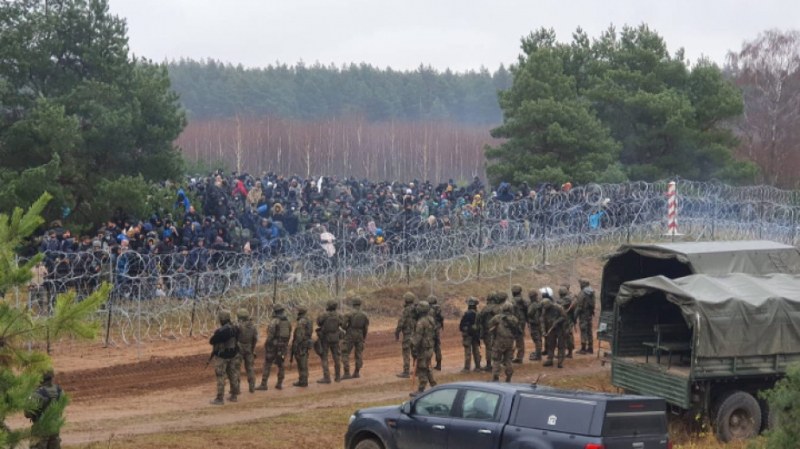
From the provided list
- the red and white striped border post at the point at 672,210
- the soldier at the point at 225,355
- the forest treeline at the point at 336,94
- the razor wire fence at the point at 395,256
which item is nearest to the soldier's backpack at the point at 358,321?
the soldier at the point at 225,355

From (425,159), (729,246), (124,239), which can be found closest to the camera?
(729,246)

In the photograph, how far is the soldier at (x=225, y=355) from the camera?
1931cm

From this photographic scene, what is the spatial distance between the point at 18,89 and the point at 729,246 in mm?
21094

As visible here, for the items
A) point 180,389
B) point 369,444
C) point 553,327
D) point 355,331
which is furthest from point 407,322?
point 369,444

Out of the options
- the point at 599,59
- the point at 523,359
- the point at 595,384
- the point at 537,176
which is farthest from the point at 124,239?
the point at 599,59

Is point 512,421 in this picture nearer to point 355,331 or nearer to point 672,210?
point 355,331

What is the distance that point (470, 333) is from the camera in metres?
22.1

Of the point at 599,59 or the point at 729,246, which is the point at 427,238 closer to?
the point at 729,246

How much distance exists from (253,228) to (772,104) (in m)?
43.9

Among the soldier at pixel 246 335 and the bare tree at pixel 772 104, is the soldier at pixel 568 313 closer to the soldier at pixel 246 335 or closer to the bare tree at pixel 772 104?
the soldier at pixel 246 335

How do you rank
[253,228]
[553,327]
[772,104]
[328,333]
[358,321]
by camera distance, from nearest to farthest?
1. [328,333]
2. [358,321]
3. [553,327]
4. [253,228]
5. [772,104]

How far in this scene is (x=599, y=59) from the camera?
4903cm

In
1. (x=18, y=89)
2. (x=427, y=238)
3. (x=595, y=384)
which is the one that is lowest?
(x=595, y=384)

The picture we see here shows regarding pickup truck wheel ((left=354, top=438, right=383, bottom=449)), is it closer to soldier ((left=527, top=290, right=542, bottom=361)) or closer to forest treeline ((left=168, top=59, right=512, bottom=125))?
soldier ((left=527, top=290, right=542, bottom=361))
